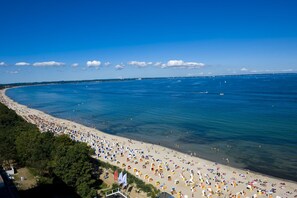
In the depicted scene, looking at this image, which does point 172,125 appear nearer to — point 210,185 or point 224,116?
point 224,116

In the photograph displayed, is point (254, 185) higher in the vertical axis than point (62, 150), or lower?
lower

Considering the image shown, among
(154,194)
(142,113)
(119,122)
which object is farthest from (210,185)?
(142,113)

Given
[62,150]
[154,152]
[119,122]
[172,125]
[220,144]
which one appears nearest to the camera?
[62,150]

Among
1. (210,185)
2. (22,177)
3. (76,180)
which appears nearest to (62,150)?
(76,180)

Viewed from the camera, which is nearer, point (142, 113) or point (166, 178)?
point (166, 178)

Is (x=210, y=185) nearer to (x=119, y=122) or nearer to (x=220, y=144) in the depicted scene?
(x=220, y=144)

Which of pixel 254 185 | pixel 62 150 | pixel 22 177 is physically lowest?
pixel 254 185

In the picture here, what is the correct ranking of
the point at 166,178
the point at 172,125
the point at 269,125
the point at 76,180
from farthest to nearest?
the point at 172,125 < the point at 269,125 < the point at 166,178 < the point at 76,180
